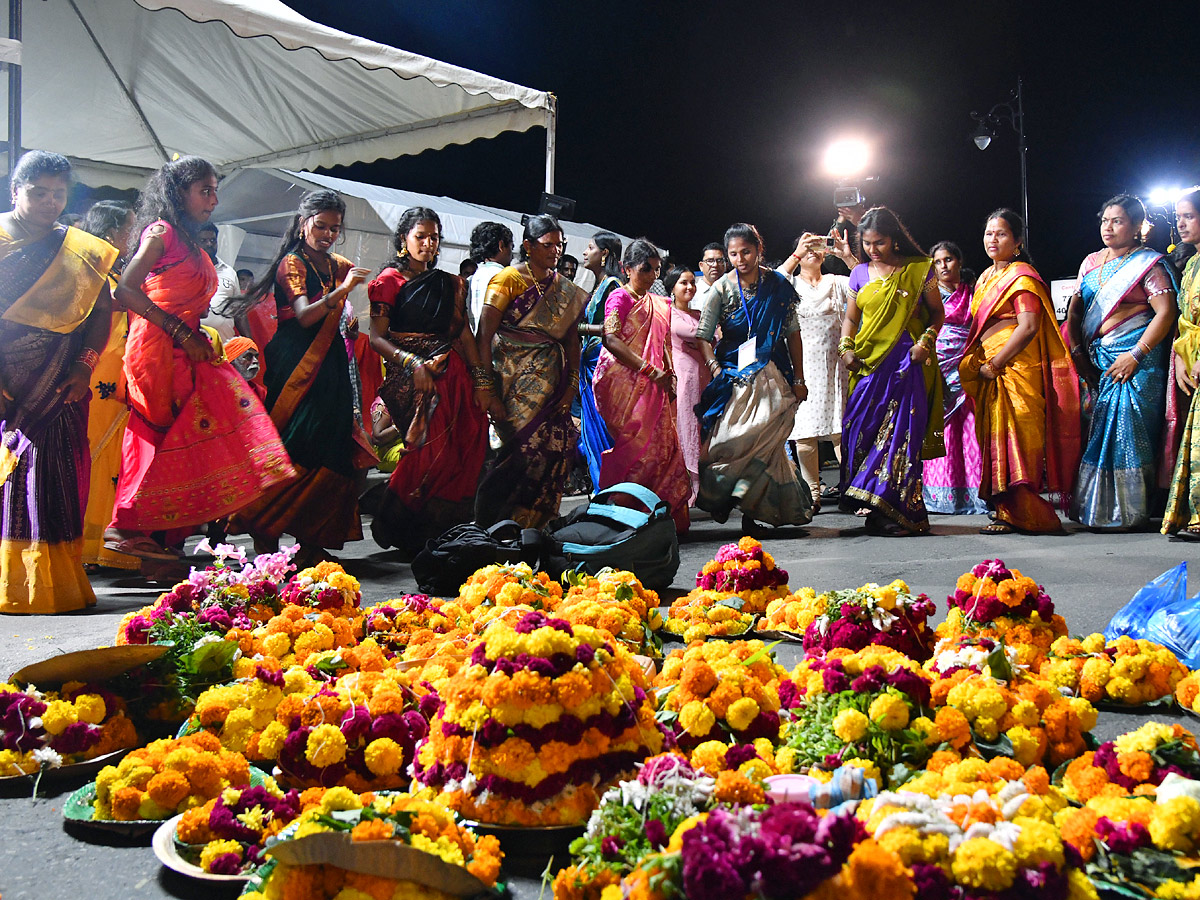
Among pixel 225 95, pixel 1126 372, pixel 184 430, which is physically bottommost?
pixel 184 430

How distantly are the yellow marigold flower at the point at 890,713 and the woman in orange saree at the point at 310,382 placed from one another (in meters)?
3.68

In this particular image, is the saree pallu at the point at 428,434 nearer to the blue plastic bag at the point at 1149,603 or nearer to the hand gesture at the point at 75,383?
the hand gesture at the point at 75,383

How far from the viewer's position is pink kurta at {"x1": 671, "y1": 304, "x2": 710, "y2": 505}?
287 inches

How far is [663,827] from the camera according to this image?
1337 mm

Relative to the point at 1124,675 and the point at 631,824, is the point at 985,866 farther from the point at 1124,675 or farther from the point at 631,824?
the point at 1124,675

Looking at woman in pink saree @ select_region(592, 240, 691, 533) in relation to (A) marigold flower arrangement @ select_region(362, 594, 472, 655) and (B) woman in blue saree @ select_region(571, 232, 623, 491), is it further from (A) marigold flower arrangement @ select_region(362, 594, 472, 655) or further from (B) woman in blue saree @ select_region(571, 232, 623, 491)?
(A) marigold flower arrangement @ select_region(362, 594, 472, 655)

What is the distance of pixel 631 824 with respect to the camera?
4.67 feet

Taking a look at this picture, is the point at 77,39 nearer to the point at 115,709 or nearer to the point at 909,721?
the point at 115,709

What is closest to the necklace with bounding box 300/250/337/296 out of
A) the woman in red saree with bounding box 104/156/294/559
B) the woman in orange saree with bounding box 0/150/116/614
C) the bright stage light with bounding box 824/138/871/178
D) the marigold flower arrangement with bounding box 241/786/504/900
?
the woman in red saree with bounding box 104/156/294/559

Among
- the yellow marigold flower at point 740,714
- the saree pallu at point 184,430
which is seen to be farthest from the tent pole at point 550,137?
the yellow marigold flower at point 740,714

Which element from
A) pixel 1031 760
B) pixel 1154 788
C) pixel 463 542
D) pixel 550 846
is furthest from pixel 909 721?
pixel 463 542

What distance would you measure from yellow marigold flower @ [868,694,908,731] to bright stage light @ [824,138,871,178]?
8190 mm

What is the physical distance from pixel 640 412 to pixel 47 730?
14.1 feet

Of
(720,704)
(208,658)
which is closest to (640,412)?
(208,658)
